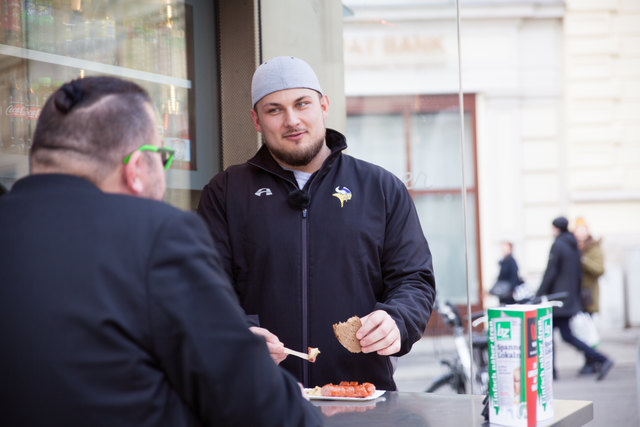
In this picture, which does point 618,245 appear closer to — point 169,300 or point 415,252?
point 415,252

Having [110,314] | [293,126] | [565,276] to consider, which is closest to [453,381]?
[565,276]

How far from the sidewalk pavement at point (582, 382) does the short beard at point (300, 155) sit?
4326 mm

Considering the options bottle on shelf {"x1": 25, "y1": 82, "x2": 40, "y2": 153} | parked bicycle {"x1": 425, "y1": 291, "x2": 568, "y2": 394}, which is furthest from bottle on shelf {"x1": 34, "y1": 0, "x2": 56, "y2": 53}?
parked bicycle {"x1": 425, "y1": 291, "x2": 568, "y2": 394}

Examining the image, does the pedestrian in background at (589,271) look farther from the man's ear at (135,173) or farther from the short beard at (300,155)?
the man's ear at (135,173)

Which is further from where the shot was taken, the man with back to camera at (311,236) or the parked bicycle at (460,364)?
the parked bicycle at (460,364)

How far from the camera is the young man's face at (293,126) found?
278cm

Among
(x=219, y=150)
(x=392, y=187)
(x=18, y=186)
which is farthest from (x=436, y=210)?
(x=18, y=186)

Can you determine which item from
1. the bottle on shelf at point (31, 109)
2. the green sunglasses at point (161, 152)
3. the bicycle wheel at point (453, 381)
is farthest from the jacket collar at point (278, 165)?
the bicycle wheel at point (453, 381)

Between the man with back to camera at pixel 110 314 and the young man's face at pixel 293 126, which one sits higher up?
the young man's face at pixel 293 126

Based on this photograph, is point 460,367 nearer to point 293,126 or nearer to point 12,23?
→ point 293,126

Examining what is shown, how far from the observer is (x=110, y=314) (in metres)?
1.21

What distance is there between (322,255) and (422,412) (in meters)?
0.83

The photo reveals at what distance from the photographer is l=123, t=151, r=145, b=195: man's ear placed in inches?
54.9

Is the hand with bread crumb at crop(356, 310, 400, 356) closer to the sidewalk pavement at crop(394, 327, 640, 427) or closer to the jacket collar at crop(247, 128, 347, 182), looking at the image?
the jacket collar at crop(247, 128, 347, 182)
